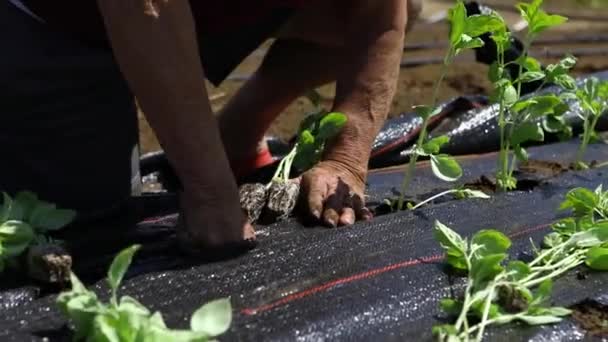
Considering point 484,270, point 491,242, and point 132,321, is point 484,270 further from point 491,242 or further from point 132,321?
point 132,321

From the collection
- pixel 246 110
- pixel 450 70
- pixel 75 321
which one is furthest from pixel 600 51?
pixel 75 321

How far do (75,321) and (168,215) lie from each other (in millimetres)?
706

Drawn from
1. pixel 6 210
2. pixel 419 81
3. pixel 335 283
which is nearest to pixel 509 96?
pixel 335 283

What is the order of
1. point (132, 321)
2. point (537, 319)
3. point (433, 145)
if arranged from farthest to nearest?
point (433, 145) → point (537, 319) → point (132, 321)

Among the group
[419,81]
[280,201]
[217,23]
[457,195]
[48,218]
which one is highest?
[217,23]

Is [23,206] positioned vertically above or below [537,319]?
above

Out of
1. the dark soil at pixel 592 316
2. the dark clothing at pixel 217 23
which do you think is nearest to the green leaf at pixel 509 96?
the dark clothing at pixel 217 23

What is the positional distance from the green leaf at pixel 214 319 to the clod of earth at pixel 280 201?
0.69 metres

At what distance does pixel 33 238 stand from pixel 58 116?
50 cm

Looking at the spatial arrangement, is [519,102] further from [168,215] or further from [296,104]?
[296,104]

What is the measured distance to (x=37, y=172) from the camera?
89.4 inches

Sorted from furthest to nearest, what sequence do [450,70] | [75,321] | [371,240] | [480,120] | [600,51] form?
1. [600,51]
2. [450,70]
3. [480,120]
4. [371,240]
5. [75,321]

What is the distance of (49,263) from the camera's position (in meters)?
1.74

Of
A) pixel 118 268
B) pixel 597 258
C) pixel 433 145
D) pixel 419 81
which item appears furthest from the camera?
pixel 419 81
